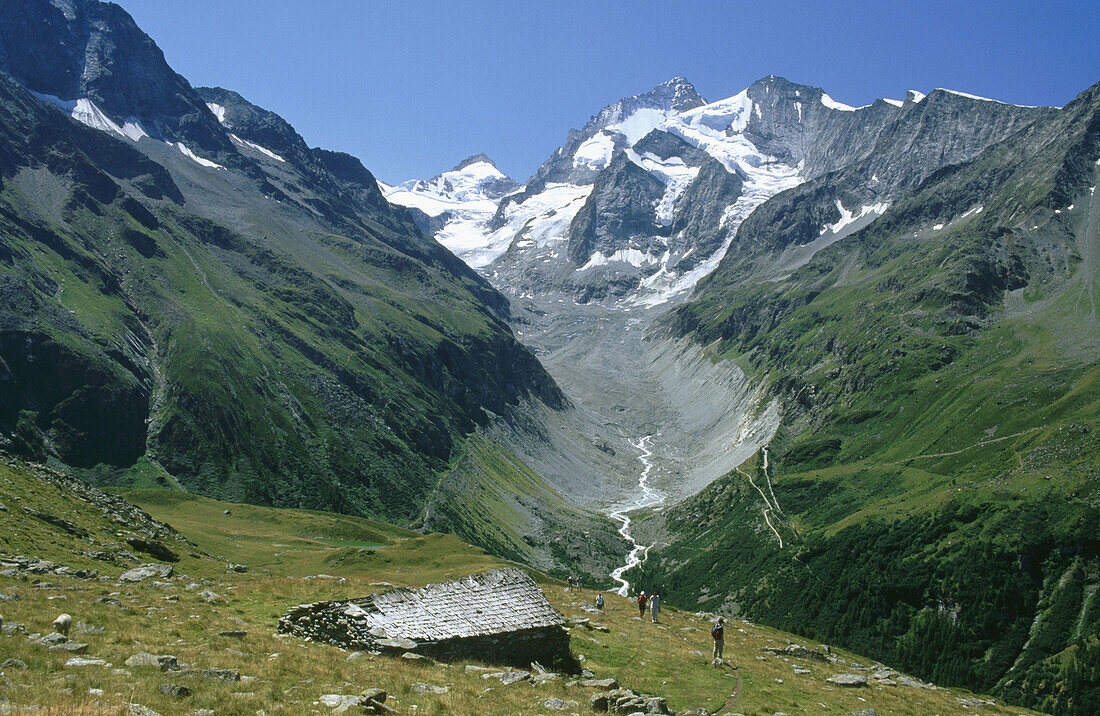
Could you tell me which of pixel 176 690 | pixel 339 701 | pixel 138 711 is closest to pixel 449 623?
pixel 339 701

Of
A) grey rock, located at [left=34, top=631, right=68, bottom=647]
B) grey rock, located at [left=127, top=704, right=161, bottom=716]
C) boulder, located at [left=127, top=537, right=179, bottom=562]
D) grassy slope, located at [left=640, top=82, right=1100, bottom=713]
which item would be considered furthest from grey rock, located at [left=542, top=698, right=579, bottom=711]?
grassy slope, located at [left=640, top=82, right=1100, bottom=713]

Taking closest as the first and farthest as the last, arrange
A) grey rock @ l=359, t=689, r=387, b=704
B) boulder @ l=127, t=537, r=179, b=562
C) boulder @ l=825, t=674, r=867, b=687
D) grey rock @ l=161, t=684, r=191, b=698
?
grey rock @ l=161, t=684, r=191, b=698 → grey rock @ l=359, t=689, r=387, b=704 → boulder @ l=825, t=674, r=867, b=687 → boulder @ l=127, t=537, r=179, b=562

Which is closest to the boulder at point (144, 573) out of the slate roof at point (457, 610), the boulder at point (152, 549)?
the boulder at point (152, 549)

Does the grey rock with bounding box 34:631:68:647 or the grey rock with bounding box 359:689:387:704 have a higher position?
the grey rock with bounding box 359:689:387:704

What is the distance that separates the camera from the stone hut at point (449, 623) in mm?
29656

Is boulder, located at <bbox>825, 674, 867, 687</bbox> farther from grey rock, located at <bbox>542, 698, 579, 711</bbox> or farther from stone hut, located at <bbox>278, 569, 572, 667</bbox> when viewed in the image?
grey rock, located at <bbox>542, 698, 579, 711</bbox>

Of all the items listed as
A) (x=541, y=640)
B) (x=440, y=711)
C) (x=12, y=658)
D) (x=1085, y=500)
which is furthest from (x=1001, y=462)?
(x=12, y=658)

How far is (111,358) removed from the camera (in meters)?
157

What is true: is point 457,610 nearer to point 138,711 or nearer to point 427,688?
point 427,688

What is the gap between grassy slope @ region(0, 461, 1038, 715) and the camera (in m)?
19.2

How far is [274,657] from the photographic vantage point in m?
24.5

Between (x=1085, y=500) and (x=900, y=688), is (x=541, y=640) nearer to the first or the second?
(x=900, y=688)

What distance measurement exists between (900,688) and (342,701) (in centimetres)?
3791

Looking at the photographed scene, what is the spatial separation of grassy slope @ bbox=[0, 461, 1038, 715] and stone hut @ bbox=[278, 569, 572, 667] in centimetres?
157
